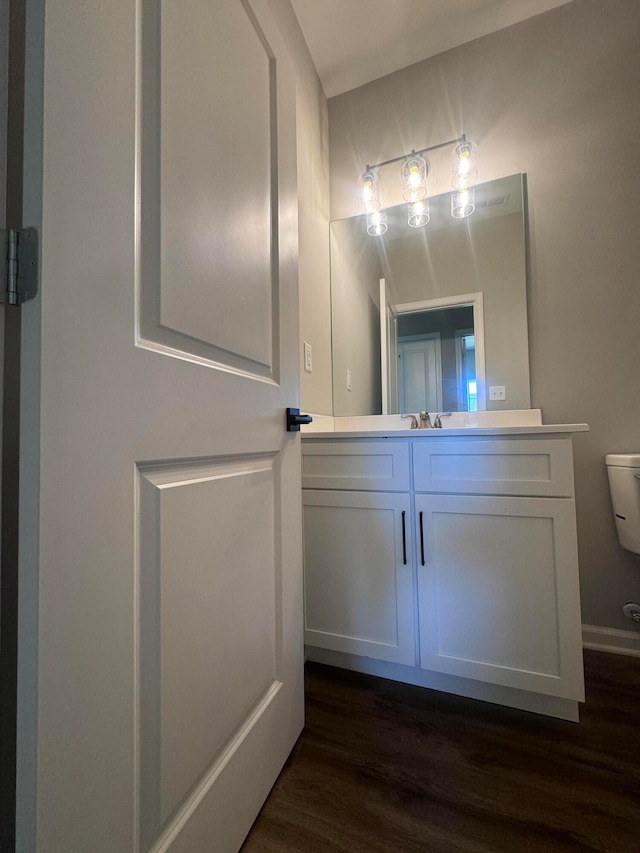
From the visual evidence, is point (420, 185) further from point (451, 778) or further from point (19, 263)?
point (451, 778)

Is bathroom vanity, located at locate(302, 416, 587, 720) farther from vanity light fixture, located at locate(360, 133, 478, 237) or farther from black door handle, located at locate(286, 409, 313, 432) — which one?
vanity light fixture, located at locate(360, 133, 478, 237)

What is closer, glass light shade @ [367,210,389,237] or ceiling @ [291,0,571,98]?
ceiling @ [291,0,571,98]

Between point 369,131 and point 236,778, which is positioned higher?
point 369,131

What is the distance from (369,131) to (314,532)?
79.7 inches

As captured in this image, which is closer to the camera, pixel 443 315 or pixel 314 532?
pixel 314 532

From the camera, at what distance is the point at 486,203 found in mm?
1750

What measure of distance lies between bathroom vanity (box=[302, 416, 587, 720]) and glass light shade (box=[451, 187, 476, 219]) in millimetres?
1188

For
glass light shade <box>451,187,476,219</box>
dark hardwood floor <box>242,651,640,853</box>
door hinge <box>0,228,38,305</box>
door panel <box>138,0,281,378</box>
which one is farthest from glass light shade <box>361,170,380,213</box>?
dark hardwood floor <box>242,651,640,853</box>

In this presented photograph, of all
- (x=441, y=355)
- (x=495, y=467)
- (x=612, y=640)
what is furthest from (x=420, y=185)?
(x=612, y=640)

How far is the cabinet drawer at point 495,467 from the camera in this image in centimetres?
112

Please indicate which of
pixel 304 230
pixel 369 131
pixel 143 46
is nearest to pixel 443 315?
pixel 304 230

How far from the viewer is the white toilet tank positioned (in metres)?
1.37

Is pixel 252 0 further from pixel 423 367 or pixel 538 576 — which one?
pixel 538 576

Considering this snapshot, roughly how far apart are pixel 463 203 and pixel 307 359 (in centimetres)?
104
